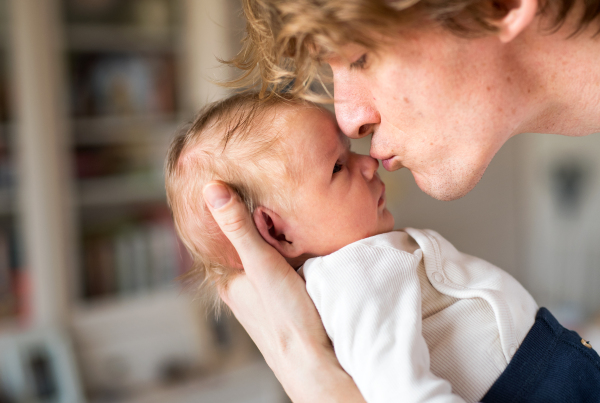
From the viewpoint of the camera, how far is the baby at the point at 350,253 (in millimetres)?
732

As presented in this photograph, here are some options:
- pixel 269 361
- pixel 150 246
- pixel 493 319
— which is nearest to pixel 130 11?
pixel 150 246

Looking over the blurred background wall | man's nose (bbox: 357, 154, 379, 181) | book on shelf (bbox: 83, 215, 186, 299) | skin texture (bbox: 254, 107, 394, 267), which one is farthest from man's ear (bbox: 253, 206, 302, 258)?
book on shelf (bbox: 83, 215, 186, 299)

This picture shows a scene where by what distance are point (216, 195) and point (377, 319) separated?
1.06 ft

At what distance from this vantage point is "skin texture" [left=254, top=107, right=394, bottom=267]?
A: 0.85m

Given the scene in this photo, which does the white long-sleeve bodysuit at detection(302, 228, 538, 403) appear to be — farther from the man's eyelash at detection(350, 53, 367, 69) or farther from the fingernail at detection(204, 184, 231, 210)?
the man's eyelash at detection(350, 53, 367, 69)

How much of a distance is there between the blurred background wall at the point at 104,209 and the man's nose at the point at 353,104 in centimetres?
137

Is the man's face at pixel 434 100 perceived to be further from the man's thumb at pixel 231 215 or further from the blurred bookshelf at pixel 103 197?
the blurred bookshelf at pixel 103 197

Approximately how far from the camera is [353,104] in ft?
2.70

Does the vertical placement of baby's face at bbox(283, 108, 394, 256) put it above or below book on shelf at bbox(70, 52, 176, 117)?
above

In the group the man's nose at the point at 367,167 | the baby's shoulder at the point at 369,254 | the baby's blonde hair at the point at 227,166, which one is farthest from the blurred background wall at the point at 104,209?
the baby's shoulder at the point at 369,254

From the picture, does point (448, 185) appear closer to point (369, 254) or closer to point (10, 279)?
point (369, 254)

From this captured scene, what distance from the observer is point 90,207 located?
2.33 meters

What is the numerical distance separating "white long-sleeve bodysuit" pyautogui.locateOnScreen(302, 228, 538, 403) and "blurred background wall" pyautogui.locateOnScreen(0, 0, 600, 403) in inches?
59.1

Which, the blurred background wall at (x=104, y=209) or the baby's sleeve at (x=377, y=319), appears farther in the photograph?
the blurred background wall at (x=104, y=209)
